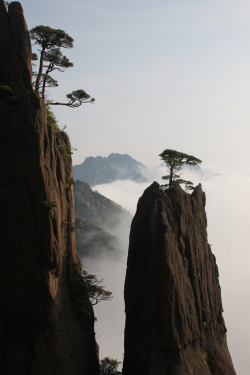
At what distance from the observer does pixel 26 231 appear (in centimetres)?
2420

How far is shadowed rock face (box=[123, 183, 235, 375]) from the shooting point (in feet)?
92.5

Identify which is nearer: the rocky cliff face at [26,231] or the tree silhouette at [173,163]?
the rocky cliff face at [26,231]

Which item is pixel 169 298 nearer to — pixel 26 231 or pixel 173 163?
pixel 26 231

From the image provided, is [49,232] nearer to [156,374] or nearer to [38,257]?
[38,257]

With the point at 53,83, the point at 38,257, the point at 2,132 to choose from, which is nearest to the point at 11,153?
the point at 2,132

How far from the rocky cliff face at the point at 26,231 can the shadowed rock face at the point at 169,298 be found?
21.8ft

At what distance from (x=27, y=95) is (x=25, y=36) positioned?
599 cm

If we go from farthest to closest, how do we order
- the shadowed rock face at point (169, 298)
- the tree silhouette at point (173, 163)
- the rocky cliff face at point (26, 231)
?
the tree silhouette at point (173, 163) < the shadowed rock face at point (169, 298) < the rocky cliff face at point (26, 231)

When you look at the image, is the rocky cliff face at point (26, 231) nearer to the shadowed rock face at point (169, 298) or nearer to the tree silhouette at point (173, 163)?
the shadowed rock face at point (169, 298)

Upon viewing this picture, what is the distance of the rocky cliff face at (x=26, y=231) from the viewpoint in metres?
23.3

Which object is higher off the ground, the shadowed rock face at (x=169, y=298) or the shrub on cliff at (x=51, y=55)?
the shrub on cliff at (x=51, y=55)

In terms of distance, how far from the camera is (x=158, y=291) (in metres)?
29.6

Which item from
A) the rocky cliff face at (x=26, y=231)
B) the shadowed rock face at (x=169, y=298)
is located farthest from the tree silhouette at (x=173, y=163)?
the rocky cliff face at (x=26, y=231)

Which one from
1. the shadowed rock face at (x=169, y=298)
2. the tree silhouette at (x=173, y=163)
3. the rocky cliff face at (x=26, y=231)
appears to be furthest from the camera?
the tree silhouette at (x=173, y=163)
